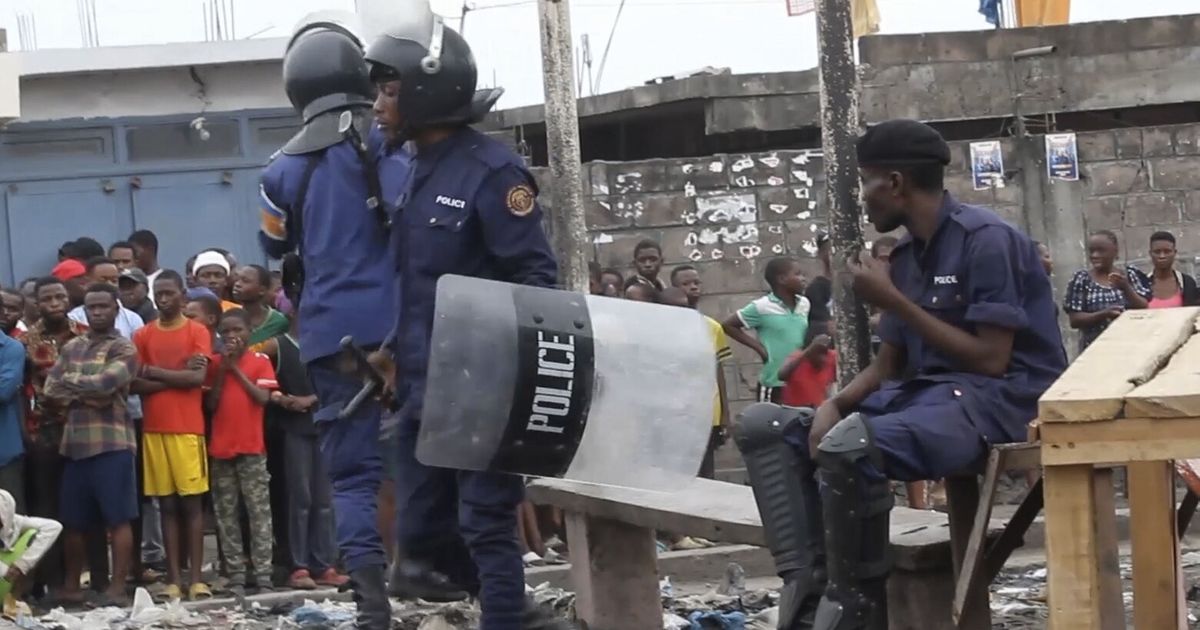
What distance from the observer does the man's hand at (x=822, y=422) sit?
5383mm

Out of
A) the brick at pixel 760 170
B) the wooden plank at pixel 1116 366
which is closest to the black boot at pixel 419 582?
the wooden plank at pixel 1116 366

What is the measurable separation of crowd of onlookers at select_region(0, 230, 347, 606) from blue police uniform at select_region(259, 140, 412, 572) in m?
3.12

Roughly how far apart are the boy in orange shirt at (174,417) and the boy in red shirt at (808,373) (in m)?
3.40

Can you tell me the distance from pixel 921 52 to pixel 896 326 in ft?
33.1

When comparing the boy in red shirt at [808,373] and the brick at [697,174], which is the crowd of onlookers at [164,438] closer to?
the boy in red shirt at [808,373]

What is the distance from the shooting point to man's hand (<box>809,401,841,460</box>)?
17.7 ft

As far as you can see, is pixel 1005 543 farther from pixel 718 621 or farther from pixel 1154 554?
pixel 718 621

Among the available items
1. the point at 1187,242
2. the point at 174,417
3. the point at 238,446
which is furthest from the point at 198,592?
the point at 1187,242

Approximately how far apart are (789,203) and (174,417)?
19.5 ft

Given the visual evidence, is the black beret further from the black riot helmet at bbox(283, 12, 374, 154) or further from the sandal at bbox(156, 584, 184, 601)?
the sandal at bbox(156, 584, 184, 601)

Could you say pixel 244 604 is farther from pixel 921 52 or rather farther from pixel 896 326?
pixel 921 52

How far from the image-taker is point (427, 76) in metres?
5.79

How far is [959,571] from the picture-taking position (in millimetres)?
5512

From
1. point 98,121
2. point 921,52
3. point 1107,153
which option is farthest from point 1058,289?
point 98,121
